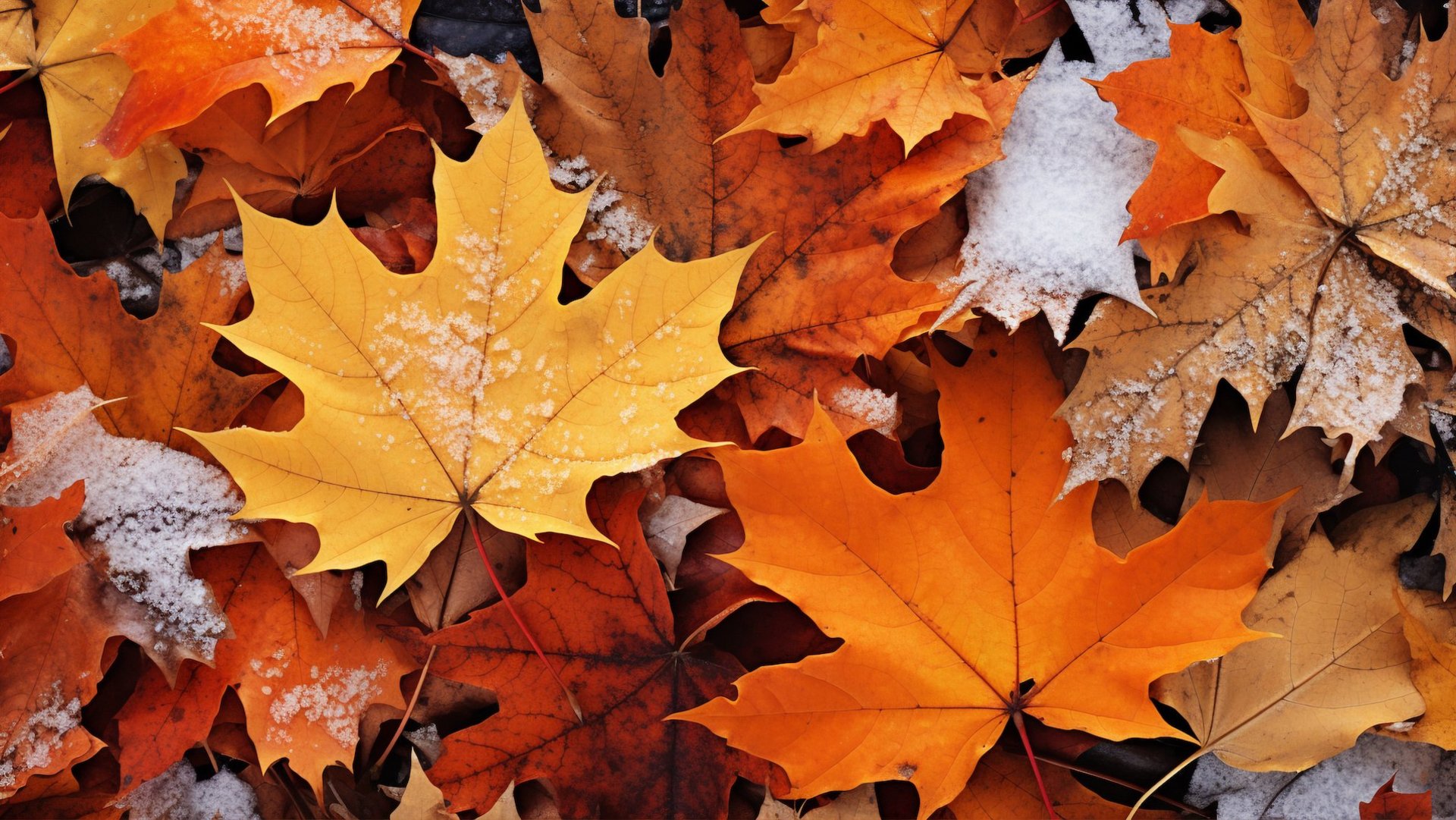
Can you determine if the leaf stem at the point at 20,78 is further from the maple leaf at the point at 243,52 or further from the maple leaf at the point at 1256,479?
the maple leaf at the point at 1256,479

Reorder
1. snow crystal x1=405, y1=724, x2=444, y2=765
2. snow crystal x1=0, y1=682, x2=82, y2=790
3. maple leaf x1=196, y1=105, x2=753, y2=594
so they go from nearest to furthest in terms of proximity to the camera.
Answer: maple leaf x1=196, y1=105, x2=753, y2=594 → snow crystal x1=0, y1=682, x2=82, y2=790 → snow crystal x1=405, y1=724, x2=444, y2=765

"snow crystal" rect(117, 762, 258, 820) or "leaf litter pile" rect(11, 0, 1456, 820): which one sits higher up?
"leaf litter pile" rect(11, 0, 1456, 820)

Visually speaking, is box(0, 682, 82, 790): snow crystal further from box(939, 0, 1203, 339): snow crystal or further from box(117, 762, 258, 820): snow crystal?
box(939, 0, 1203, 339): snow crystal

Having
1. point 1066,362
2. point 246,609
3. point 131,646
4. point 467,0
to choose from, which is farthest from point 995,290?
point 131,646

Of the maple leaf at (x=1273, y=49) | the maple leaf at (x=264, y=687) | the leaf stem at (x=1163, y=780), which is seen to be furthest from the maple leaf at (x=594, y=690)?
the maple leaf at (x=1273, y=49)

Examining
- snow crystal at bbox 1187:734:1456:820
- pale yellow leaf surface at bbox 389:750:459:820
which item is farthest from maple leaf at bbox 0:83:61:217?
snow crystal at bbox 1187:734:1456:820

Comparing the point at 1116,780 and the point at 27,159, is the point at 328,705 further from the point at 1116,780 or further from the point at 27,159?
the point at 1116,780

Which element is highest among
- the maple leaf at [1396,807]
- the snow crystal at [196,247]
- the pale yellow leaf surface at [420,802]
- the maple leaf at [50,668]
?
the snow crystal at [196,247]

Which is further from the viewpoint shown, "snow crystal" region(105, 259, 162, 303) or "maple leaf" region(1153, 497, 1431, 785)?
"snow crystal" region(105, 259, 162, 303)
